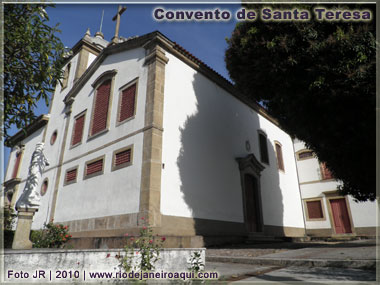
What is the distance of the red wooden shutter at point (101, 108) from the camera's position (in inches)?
490

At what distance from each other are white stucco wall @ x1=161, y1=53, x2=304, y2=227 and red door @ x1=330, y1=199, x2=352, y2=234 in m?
3.59

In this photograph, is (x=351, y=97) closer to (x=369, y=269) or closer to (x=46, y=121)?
(x=369, y=269)

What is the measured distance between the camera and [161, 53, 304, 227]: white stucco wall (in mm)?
9828

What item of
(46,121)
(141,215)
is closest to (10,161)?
(46,121)

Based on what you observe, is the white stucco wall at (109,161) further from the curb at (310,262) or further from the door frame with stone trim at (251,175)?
the door frame with stone trim at (251,175)

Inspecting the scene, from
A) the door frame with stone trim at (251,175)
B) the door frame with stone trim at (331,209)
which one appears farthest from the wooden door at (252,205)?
the door frame with stone trim at (331,209)

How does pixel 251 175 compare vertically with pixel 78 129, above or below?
below

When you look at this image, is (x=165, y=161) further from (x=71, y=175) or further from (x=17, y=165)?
(x=17, y=165)

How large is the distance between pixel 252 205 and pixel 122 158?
7751mm

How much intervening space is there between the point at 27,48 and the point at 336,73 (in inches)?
302

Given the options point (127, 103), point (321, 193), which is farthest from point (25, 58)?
point (321, 193)

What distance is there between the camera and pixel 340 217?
1661 centimetres

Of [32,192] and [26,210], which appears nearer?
[26,210]

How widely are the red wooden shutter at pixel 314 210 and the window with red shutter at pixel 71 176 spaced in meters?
16.1
